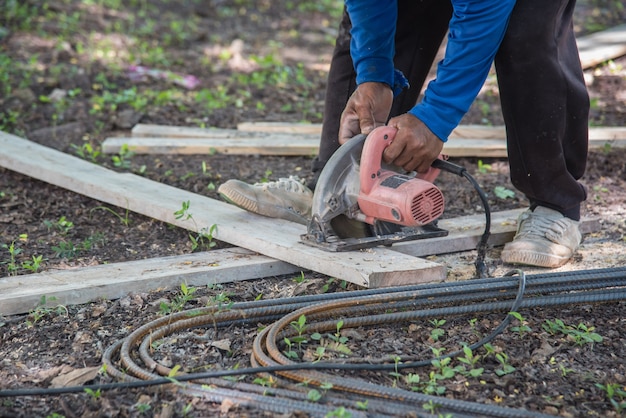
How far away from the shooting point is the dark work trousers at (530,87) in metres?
3.05

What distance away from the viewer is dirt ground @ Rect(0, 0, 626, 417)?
238cm

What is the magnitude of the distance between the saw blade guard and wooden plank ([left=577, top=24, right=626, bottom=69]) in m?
4.37

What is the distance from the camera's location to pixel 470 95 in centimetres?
292

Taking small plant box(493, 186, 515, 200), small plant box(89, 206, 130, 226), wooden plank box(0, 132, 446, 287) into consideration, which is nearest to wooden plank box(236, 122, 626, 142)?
small plant box(493, 186, 515, 200)

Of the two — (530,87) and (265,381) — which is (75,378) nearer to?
(265,381)

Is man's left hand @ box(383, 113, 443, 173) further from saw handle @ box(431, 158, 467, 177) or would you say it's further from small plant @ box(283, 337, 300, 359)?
small plant @ box(283, 337, 300, 359)

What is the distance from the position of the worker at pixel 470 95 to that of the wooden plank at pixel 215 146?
1209 millimetres

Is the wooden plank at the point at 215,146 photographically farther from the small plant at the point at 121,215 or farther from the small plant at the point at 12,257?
the small plant at the point at 12,257

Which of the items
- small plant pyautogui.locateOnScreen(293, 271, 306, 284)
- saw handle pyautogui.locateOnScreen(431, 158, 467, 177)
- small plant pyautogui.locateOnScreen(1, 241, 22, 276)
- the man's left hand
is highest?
the man's left hand

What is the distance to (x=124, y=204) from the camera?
151 inches

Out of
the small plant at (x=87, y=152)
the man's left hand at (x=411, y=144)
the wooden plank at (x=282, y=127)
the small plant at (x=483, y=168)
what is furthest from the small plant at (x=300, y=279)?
the wooden plank at (x=282, y=127)

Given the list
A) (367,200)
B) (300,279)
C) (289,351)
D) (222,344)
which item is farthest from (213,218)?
(289,351)

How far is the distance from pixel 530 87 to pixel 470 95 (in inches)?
13.7

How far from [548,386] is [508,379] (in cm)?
12
